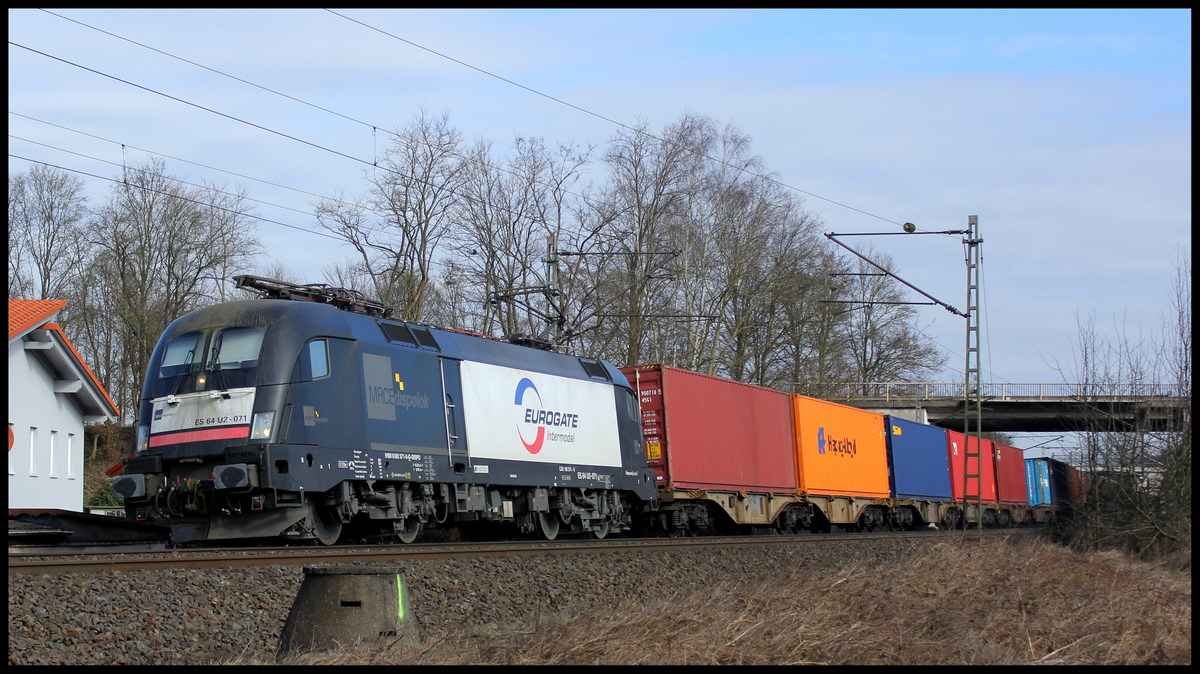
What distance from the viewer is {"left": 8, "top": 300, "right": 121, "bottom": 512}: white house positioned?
25.2m

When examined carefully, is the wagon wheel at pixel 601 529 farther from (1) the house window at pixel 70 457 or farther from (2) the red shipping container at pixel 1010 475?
(2) the red shipping container at pixel 1010 475

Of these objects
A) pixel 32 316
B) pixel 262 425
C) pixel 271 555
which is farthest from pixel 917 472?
pixel 32 316

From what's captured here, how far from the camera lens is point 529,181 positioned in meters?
37.5

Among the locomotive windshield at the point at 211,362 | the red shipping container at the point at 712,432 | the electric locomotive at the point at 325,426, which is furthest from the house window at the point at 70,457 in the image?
the locomotive windshield at the point at 211,362

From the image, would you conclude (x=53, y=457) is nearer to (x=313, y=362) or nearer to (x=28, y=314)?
(x=28, y=314)

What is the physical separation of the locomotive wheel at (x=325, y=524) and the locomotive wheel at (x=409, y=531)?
98 centimetres

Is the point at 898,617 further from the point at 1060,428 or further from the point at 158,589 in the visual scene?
the point at 1060,428

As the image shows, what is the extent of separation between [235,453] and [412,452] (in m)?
2.46

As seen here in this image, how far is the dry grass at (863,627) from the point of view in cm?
673

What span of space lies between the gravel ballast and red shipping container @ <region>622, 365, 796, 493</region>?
270 inches

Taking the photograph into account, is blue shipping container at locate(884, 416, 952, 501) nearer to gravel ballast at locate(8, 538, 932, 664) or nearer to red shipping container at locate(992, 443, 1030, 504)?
red shipping container at locate(992, 443, 1030, 504)

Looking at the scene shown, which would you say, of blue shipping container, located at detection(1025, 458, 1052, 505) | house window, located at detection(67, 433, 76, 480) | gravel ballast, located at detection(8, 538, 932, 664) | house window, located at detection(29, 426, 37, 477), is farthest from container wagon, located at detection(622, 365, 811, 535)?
blue shipping container, located at detection(1025, 458, 1052, 505)

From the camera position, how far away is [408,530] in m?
14.3

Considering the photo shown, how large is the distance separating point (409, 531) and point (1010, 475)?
2848cm
